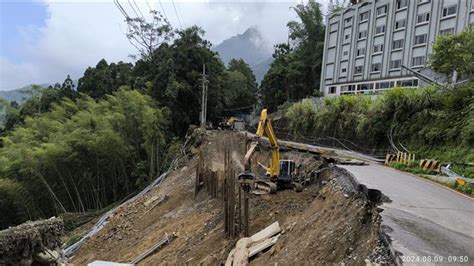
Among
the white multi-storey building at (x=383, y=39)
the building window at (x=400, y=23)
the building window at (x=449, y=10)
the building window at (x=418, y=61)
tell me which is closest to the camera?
the building window at (x=449, y=10)

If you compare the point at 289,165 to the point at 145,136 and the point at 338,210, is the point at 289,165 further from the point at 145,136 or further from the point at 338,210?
the point at 145,136

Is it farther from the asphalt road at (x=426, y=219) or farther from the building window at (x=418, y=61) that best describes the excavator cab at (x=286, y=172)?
the building window at (x=418, y=61)

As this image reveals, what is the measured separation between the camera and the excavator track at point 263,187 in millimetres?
11648

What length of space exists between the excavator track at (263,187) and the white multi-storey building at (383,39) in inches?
723

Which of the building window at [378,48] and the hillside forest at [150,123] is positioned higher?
the building window at [378,48]

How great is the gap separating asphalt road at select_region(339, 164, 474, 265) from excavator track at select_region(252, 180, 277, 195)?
9.22 feet

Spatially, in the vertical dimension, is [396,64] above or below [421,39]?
below

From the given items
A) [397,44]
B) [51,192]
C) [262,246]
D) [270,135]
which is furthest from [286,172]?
[397,44]

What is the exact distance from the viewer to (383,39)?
33.0 metres

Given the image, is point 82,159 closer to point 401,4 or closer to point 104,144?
point 104,144

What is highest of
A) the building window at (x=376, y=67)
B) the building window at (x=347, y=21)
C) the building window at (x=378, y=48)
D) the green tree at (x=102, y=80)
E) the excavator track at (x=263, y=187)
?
the building window at (x=347, y=21)

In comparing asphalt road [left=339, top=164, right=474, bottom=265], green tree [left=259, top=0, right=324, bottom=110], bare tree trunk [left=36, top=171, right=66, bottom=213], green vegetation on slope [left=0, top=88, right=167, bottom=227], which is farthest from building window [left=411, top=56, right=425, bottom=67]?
bare tree trunk [left=36, top=171, right=66, bottom=213]

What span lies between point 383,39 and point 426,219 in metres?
29.8

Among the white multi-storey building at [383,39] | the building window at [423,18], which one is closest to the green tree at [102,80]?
the white multi-storey building at [383,39]
